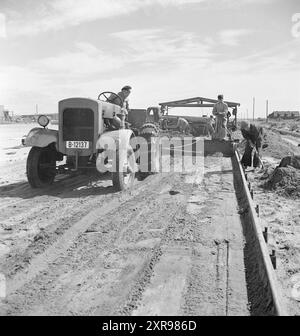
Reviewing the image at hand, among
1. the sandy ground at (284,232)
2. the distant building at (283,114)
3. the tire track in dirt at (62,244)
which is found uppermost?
the distant building at (283,114)

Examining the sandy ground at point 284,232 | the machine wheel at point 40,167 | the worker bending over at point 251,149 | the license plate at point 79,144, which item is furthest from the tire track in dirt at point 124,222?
the worker bending over at point 251,149

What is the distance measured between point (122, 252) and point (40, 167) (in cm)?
456

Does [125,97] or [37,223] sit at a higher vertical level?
[125,97]

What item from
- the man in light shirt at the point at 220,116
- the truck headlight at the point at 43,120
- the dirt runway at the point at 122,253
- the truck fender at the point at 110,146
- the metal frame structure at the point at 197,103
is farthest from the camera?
the metal frame structure at the point at 197,103

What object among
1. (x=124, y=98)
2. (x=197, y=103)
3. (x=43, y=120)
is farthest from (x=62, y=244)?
(x=197, y=103)

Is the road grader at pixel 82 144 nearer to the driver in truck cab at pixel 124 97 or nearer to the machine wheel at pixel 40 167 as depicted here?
the machine wheel at pixel 40 167

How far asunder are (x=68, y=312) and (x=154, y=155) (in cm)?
746

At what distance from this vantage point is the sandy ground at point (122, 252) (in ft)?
12.2

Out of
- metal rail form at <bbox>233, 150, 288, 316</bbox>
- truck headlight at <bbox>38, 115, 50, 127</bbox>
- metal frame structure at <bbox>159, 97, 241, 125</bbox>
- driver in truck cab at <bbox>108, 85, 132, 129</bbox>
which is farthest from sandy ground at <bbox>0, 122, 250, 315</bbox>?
metal frame structure at <bbox>159, 97, 241, 125</bbox>

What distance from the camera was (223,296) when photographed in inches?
151

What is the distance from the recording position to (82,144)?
8648 mm

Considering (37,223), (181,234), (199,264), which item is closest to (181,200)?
(181,234)

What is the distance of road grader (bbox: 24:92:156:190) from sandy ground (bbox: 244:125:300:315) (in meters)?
2.79
